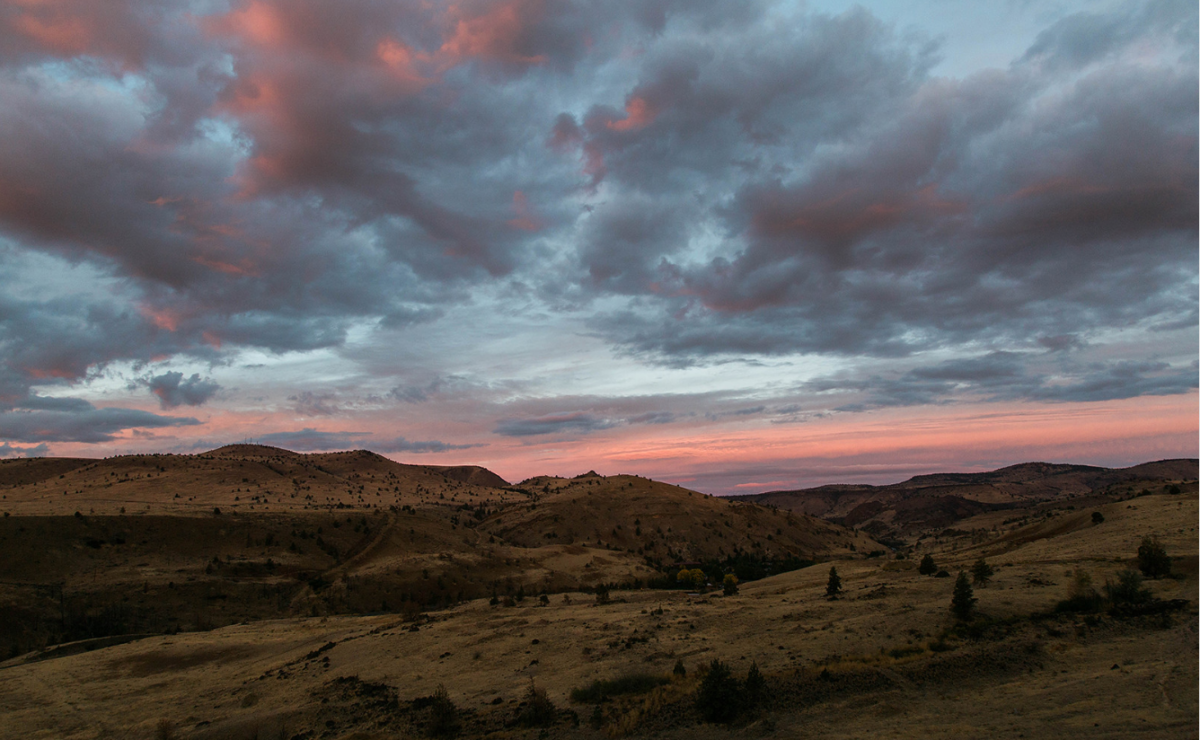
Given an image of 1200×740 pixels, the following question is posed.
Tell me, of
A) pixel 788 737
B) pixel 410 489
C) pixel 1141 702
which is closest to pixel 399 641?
pixel 788 737

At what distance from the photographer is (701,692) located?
44.4 ft

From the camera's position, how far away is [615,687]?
1539cm

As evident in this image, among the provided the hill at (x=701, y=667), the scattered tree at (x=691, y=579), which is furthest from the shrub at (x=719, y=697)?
the scattered tree at (x=691, y=579)

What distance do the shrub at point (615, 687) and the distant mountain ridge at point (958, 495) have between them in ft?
250

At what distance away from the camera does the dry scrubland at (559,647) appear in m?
12.4

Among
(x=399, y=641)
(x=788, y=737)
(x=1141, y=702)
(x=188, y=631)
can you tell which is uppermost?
(x=1141, y=702)

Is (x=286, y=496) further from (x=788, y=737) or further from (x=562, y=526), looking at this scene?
(x=788, y=737)

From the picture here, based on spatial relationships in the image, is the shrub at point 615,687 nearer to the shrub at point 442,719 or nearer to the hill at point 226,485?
the shrub at point 442,719

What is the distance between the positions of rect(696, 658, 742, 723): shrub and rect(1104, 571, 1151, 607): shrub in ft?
37.0

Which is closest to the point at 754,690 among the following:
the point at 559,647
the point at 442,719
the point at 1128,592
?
the point at 442,719

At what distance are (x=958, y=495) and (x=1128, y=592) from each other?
422ft

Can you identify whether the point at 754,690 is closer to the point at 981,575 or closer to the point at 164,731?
the point at 981,575

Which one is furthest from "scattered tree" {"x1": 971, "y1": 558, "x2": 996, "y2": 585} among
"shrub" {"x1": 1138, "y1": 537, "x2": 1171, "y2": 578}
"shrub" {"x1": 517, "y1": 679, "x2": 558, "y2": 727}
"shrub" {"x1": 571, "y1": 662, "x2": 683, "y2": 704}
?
"shrub" {"x1": 517, "y1": 679, "x2": 558, "y2": 727}

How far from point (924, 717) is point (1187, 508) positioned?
29957 millimetres
